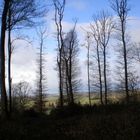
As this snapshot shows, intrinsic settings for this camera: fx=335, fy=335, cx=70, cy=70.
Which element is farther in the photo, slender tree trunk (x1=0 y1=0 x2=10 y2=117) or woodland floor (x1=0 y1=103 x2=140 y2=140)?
slender tree trunk (x1=0 y1=0 x2=10 y2=117)

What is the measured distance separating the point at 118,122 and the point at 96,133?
152cm

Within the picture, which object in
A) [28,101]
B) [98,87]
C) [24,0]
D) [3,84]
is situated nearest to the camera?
[3,84]

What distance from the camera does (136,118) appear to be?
14.0 meters

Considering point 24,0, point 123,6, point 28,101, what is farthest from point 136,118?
point 28,101

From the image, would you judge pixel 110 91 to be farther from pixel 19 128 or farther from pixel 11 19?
pixel 19 128

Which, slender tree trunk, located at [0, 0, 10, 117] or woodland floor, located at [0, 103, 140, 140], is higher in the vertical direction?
slender tree trunk, located at [0, 0, 10, 117]

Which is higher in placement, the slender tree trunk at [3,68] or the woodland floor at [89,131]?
the slender tree trunk at [3,68]

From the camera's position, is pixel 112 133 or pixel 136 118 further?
pixel 136 118

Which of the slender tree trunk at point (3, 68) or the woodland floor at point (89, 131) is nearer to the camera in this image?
the woodland floor at point (89, 131)

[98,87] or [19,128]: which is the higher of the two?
[98,87]

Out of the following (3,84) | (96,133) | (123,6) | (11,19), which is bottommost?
(96,133)

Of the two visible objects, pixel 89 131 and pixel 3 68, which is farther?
pixel 3 68

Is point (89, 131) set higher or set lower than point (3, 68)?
lower

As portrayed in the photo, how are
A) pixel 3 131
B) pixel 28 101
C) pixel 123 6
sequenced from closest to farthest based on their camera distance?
pixel 3 131
pixel 123 6
pixel 28 101
